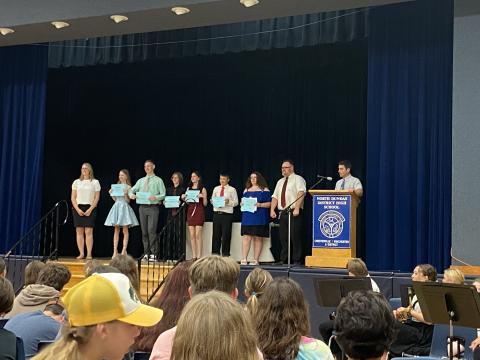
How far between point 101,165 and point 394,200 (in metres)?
6.71

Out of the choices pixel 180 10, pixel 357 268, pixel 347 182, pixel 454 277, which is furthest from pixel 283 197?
pixel 454 277

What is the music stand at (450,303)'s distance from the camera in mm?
4667

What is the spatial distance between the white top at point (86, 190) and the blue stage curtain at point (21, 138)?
145 centimetres

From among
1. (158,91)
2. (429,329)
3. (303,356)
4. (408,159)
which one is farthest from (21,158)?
(303,356)

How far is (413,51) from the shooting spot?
9.96 m

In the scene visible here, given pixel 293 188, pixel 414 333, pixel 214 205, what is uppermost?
pixel 293 188

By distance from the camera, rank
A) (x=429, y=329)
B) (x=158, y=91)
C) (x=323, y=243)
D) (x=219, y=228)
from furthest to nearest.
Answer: (x=158, y=91) → (x=219, y=228) → (x=323, y=243) → (x=429, y=329)

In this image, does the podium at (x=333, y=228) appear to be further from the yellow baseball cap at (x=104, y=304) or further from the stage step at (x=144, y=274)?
the yellow baseball cap at (x=104, y=304)

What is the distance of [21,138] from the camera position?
41.0 ft

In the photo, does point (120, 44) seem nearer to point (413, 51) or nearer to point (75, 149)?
point (75, 149)

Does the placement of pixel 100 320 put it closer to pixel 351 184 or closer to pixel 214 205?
pixel 351 184

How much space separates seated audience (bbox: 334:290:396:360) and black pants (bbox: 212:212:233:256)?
9023 mm

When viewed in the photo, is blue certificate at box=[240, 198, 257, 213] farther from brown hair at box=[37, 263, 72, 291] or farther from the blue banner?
brown hair at box=[37, 263, 72, 291]

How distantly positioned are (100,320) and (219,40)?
35.4 feet
